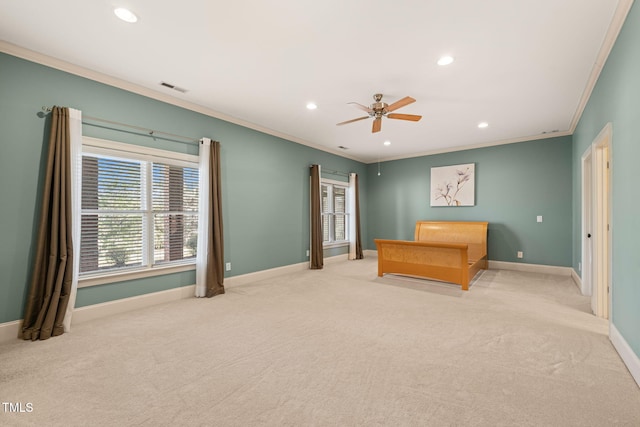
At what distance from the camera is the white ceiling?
2.19 metres

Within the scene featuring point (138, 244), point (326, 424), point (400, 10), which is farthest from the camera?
point (138, 244)

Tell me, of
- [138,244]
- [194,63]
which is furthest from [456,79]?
[138,244]

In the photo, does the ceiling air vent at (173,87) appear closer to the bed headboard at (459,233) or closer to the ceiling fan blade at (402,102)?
the ceiling fan blade at (402,102)

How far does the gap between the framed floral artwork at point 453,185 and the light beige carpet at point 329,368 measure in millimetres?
3197

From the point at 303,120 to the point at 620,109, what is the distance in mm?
3736

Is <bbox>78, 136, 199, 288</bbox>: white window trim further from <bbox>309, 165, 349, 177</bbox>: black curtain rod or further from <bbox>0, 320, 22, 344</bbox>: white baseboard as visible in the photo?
<bbox>309, 165, 349, 177</bbox>: black curtain rod

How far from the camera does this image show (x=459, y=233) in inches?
243

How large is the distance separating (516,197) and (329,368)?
5.71m

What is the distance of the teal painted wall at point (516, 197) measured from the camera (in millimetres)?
5457

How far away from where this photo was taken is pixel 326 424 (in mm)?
1583

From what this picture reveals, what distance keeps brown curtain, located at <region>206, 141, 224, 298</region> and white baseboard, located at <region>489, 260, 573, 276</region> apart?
5546 millimetres

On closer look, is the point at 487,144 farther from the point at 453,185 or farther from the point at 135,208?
the point at 135,208

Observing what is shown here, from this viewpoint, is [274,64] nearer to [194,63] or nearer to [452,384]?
[194,63]

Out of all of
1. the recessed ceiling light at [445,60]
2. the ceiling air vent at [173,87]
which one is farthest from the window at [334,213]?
the recessed ceiling light at [445,60]
